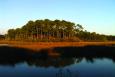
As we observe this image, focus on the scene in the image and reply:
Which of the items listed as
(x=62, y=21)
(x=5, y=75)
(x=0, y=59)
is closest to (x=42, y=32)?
(x=62, y=21)

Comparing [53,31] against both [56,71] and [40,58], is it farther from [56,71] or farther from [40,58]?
[56,71]

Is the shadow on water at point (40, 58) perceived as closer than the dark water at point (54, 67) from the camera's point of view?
No

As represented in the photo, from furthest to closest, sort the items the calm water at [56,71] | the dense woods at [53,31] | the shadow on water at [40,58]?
the dense woods at [53,31], the shadow on water at [40,58], the calm water at [56,71]

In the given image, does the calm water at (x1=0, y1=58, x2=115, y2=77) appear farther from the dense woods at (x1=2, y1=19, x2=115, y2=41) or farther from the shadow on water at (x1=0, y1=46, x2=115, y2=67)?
the dense woods at (x1=2, y1=19, x2=115, y2=41)

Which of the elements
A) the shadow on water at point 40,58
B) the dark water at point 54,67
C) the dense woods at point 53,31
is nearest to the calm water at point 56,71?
the dark water at point 54,67

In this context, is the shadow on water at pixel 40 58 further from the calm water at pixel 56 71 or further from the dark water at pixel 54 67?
the calm water at pixel 56 71

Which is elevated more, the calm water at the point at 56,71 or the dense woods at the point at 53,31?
the dense woods at the point at 53,31

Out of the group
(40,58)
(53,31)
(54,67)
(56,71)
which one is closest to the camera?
(56,71)

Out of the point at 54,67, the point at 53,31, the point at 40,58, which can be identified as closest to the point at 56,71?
A: the point at 54,67

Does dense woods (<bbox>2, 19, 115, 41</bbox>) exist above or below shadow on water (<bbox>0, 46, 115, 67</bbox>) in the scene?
above

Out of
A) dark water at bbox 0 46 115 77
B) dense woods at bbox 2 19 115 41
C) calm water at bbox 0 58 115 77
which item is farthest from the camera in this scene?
dense woods at bbox 2 19 115 41

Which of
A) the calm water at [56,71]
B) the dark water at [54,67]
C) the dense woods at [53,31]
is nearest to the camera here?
the calm water at [56,71]

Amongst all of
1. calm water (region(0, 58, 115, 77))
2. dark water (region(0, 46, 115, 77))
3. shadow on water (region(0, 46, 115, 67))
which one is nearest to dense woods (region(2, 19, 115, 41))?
shadow on water (region(0, 46, 115, 67))

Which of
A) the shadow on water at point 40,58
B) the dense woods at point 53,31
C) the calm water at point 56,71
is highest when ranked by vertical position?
the dense woods at point 53,31
